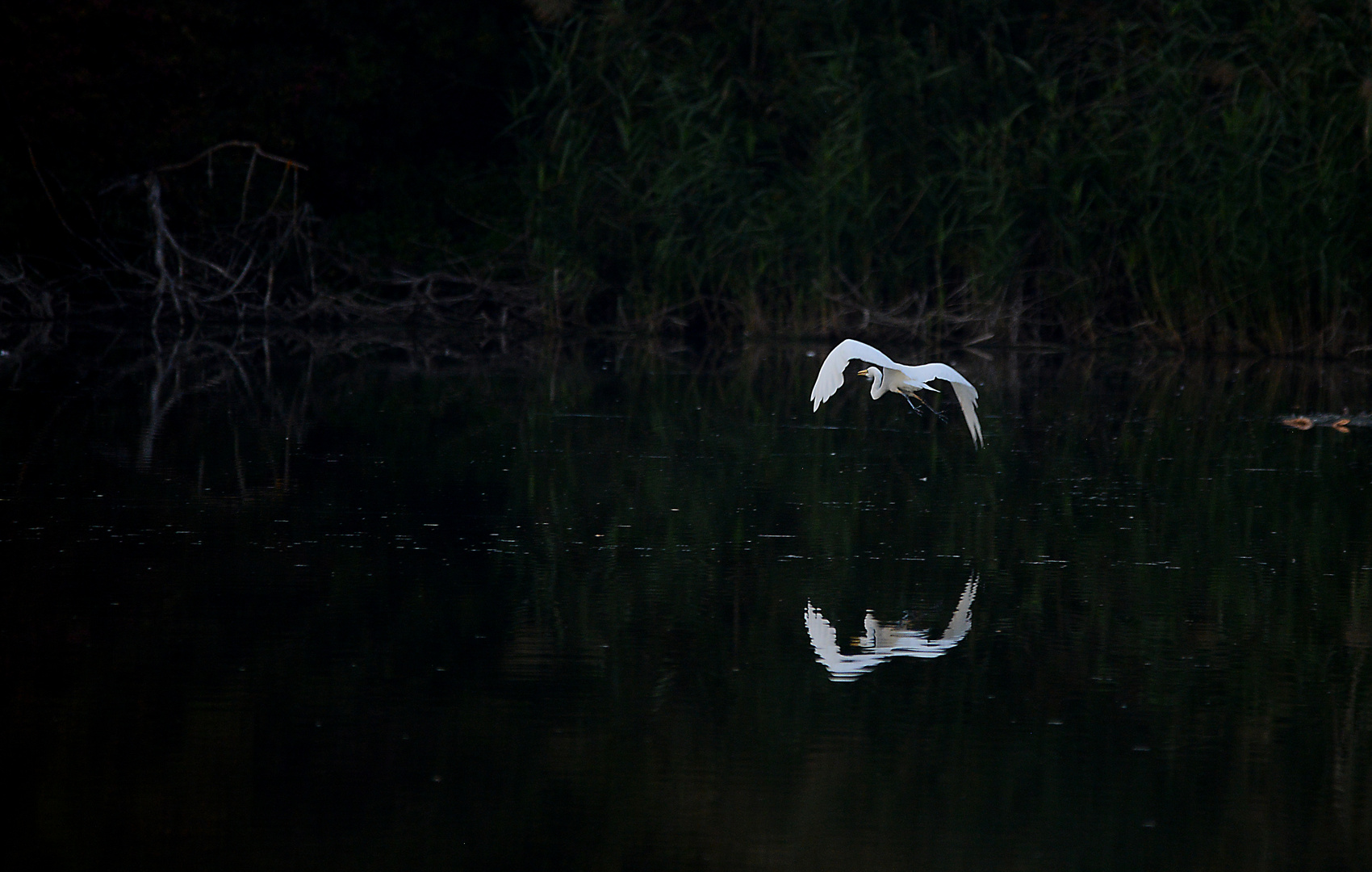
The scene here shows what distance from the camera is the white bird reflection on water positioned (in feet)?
18.8

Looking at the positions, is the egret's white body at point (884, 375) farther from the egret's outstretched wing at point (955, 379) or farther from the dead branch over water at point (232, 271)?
the dead branch over water at point (232, 271)

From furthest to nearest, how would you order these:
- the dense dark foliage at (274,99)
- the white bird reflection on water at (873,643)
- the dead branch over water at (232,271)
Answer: the dead branch over water at (232,271) → the dense dark foliage at (274,99) → the white bird reflection on water at (873,643)

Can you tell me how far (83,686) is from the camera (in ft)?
17.2

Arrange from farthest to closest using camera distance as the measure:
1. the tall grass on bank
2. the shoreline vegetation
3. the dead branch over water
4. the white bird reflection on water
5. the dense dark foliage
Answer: the dead branch over water, the dense dark foliage, the shoreline vegetation, the tall grass on bank, the white bird reflection on water

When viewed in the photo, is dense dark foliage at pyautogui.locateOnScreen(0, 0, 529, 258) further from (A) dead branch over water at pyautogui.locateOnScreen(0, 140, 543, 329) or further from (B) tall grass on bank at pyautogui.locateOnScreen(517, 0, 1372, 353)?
(B) tall grass on bank at pyautogui.locateOnScreen(517, 0, 1372, 353)

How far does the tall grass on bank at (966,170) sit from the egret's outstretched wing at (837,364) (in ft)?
33.5

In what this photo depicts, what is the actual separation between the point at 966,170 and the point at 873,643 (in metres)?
14.6

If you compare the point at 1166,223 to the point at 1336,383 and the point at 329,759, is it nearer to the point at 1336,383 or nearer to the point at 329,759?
the point at 1336,383

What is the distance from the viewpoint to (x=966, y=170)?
20016 mm

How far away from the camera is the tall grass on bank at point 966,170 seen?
18125 mm

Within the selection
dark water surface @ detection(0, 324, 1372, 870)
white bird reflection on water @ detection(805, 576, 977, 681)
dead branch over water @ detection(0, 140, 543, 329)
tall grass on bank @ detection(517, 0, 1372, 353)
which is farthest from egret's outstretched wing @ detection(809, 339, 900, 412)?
dead branch over water @ detection(0, 140, 543, 329)

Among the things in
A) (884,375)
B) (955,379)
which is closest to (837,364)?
A: (955,379)

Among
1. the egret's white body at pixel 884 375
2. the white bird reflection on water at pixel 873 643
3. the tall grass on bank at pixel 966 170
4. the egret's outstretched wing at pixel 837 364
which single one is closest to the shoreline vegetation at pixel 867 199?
the tall grass on bank at pixel 966 170

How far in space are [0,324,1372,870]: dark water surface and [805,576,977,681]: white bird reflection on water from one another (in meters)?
0.02
